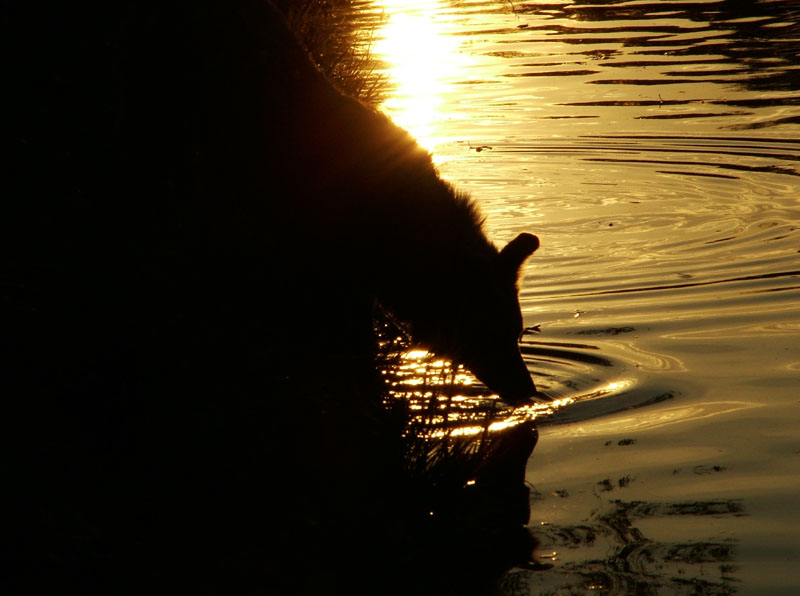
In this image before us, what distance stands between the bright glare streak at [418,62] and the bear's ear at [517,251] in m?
6.14

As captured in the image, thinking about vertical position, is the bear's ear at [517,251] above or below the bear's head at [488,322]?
above

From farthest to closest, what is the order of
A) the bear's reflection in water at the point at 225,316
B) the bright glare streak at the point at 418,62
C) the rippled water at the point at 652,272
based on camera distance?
1. the bright glare streak at the point at 418,62
2. the rippled water at the point at 652,272
3. the bear's reflection in water at the point at 225,316

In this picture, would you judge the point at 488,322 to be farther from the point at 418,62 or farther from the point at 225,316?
the point at 418,62

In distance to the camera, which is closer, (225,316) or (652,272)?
(225,316)

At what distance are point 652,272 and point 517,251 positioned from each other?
2.82 m

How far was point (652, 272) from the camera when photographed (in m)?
8.97

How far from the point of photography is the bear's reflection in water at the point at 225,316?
4637 millimetres

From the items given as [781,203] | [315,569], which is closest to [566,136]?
[781,203]

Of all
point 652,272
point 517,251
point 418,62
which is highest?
point 418,62

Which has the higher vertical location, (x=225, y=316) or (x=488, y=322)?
(x=488, y=322)

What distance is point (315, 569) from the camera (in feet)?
15.1

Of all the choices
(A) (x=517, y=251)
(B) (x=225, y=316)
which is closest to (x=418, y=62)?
(A) (x=517, y=251)

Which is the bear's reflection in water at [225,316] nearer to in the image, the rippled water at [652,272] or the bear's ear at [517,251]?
the bear's ear at [517,251]

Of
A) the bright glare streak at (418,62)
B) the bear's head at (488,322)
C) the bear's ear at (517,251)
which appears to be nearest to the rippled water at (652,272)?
the bright glare streak at (418,62)
